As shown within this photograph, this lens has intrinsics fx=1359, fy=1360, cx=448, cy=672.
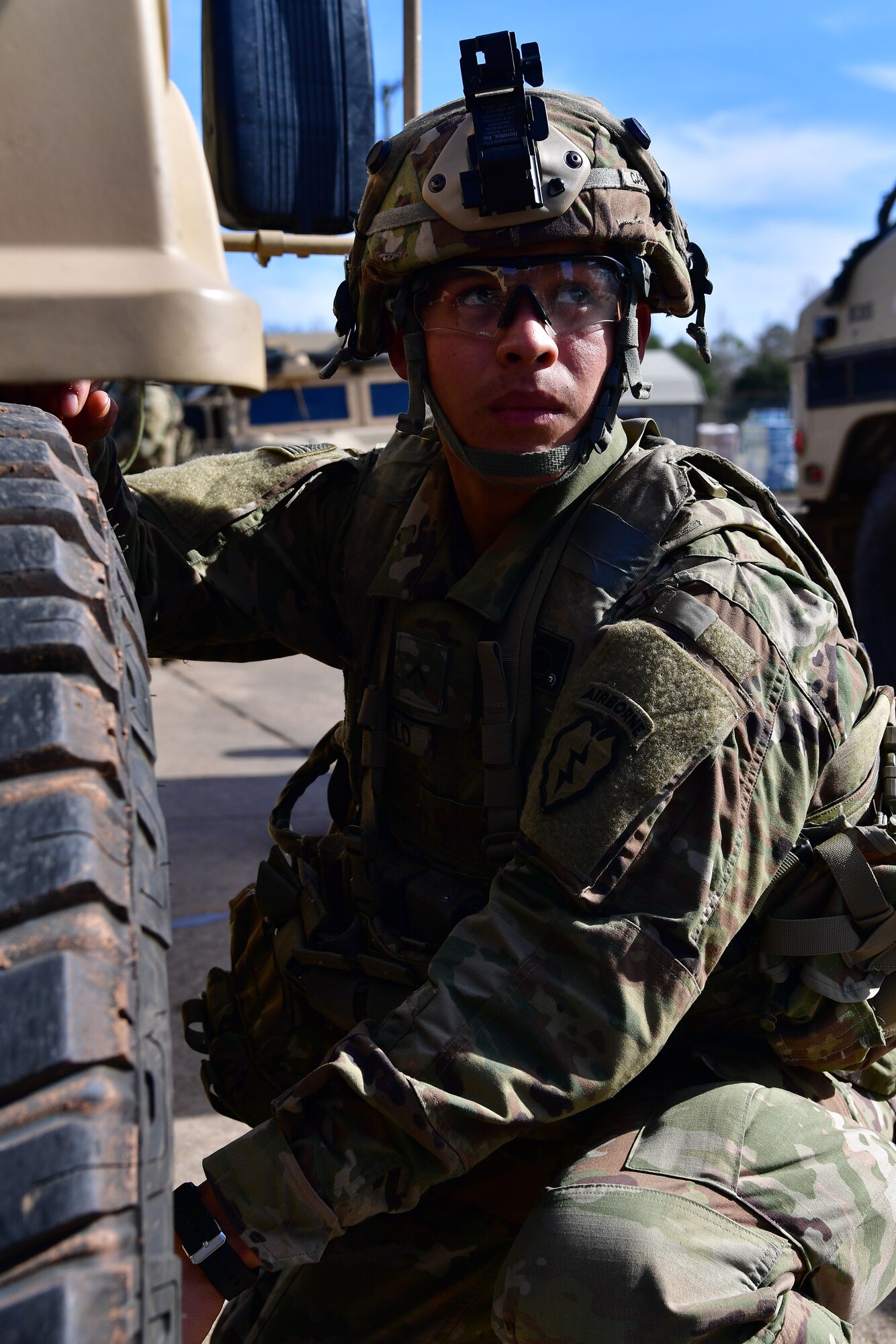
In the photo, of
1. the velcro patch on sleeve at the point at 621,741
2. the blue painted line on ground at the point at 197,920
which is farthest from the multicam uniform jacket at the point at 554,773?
the blue painted line on ground at the point at 197,920

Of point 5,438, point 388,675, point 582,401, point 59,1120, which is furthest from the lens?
point 388,675

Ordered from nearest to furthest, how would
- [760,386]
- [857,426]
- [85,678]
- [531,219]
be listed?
1. [85,678]
2. [531,219]
3. [857,426]
4. [760,386]

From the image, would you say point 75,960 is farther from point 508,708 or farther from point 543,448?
point 543,448

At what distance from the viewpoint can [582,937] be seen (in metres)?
1.43

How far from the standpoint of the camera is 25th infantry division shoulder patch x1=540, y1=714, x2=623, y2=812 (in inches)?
58.3

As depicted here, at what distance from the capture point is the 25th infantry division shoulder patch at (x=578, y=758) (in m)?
1.48

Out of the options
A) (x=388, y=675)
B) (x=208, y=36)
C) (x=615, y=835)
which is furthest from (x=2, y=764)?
(x=208, y=36)

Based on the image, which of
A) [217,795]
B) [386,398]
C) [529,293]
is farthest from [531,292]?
[386,398]

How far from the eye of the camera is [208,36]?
1955 mm

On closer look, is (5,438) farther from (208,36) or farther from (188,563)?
(208,36)

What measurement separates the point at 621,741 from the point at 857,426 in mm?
4637

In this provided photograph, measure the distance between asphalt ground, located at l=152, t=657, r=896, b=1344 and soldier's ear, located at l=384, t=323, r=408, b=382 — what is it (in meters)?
0.91

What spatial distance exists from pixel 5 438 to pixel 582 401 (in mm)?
884

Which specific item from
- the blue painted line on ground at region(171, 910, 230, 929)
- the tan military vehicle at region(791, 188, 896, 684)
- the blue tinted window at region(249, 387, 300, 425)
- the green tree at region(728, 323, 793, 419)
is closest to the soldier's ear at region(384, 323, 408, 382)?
the blue painted line on ground at region(171, 910, 230, 929)
